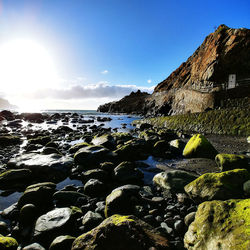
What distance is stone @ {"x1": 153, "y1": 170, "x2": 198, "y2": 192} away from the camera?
5297mm

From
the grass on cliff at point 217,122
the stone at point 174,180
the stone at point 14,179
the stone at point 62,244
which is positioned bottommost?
the stone at point 14,179

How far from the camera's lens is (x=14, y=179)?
6.59 m

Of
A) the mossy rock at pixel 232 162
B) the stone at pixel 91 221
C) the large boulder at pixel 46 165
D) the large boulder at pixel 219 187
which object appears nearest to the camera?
the stone at pixel 91 221

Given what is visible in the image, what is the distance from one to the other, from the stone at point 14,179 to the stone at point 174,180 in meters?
5.61

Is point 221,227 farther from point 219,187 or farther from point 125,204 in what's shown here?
point 125,204

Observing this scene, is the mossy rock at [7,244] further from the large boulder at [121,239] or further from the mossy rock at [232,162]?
the mossy rock at [232,162]

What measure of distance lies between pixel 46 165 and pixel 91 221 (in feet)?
15.5

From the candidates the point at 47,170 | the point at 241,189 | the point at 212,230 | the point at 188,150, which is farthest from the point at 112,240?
the point at 188,150

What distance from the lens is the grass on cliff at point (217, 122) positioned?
14.5 meters

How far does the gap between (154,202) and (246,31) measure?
4582cm

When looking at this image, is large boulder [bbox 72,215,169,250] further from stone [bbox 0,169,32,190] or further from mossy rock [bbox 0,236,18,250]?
stone [bbox 0,169,32,190]

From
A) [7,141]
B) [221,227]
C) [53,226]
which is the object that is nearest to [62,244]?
[53,226]

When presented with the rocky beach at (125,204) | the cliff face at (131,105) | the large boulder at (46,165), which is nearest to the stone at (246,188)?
the rocky beach at (125,204)

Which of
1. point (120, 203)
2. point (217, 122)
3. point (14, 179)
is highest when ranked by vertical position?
point (217, 122)
